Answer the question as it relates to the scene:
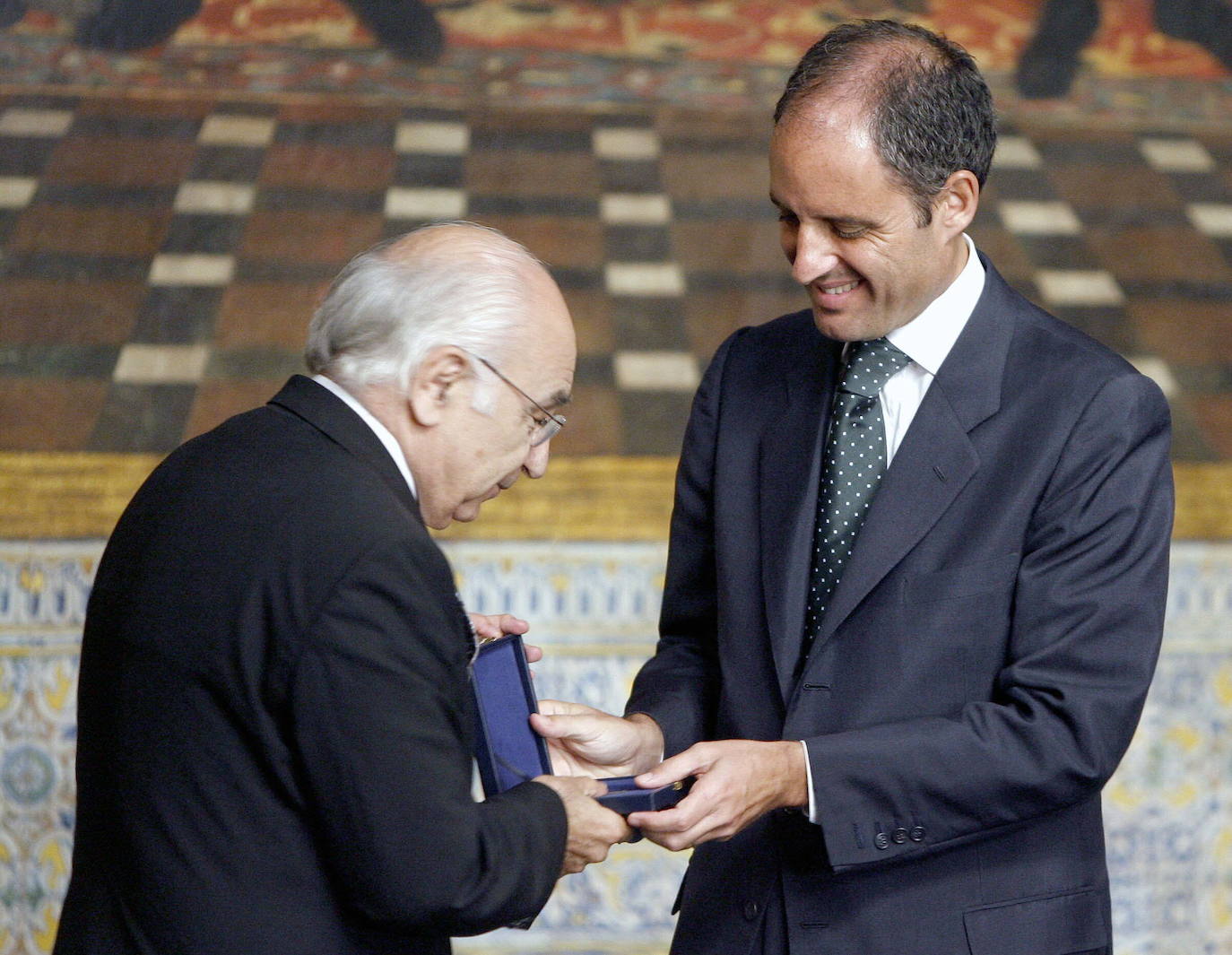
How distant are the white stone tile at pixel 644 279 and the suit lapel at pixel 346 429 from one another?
280 cm

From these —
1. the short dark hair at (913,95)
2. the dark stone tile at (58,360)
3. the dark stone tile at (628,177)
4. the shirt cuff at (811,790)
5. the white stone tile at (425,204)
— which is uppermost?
the short dark hair at (913,95)

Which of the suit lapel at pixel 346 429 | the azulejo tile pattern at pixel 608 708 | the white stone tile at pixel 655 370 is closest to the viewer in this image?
the suit lapel at pixel 346 429

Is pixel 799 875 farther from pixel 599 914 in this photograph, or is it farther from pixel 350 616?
pixel 599 914

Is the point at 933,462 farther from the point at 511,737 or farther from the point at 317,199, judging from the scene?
the point at 317,199

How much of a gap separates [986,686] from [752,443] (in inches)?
19.7

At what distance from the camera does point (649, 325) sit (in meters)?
4.55

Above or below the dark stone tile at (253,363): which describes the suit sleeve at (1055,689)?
above

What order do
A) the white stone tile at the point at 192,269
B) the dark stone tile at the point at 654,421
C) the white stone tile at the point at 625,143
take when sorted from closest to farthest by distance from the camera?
the dark stone tile at the point at 654,421 → the white stone tile at the point at 192,269 → the white stone tile at the point at 625,143

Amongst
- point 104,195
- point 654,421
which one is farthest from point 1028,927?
point 104,195

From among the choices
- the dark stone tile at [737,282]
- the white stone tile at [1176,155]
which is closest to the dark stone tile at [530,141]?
the dark stone tile at [737,282]

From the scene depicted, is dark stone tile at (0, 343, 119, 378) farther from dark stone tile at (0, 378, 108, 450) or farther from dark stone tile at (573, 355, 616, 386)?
dark stone tile at (573, 355, 616, 386)

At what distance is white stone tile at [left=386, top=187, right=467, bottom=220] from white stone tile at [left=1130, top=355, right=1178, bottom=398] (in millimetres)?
1976

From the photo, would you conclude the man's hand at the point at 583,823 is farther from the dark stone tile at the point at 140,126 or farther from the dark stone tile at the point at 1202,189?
the dark stone tile at the point at 1202,189

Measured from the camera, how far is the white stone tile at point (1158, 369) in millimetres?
4531
